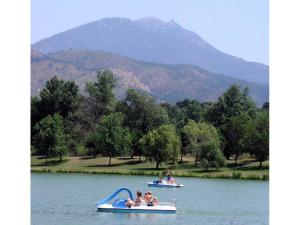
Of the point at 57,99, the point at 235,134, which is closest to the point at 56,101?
the point at 57,99

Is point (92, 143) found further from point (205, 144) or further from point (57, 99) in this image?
point (205, 144)

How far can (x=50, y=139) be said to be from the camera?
58562 millimetres

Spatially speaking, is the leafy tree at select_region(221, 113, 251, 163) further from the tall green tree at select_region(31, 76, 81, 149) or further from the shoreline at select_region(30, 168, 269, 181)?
the tall green tree at select_region(31, 76, 81, 149)

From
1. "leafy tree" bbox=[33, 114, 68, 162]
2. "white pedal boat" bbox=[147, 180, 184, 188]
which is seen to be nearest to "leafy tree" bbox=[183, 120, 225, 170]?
"leafy tree" bbox=[33, 114, 68, 162]

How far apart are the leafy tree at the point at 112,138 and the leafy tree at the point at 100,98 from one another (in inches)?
466

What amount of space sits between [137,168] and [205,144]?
5579 mm

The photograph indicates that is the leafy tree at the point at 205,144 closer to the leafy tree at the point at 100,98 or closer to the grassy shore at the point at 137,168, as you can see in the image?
the grassy shore at the point at 137,168

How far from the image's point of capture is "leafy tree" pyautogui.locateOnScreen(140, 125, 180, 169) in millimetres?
53975

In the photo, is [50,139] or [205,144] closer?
[205,144]

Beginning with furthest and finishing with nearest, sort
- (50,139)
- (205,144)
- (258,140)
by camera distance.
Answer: (50,139)
(258,140)
(205,144)

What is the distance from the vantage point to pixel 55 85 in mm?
70312

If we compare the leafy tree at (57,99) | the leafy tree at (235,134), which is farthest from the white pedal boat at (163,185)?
the leafy tree at (57,99)
